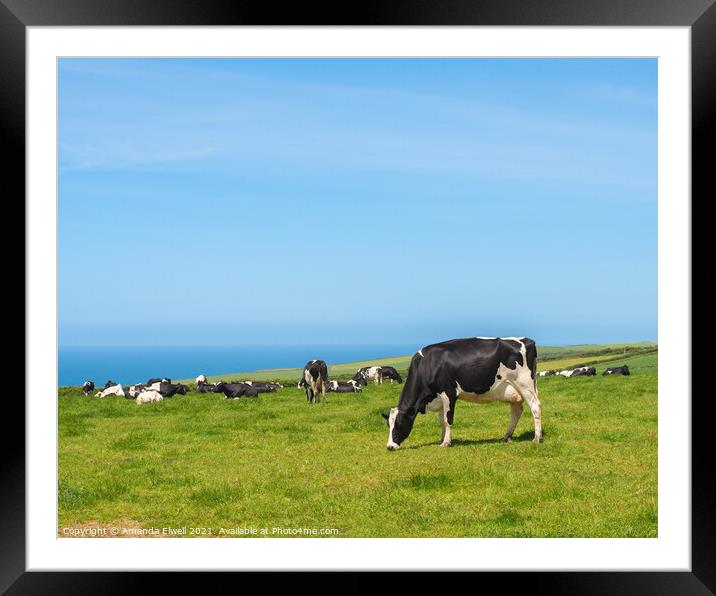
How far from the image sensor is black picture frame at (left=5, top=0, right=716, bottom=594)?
667 cm

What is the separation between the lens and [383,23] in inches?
266

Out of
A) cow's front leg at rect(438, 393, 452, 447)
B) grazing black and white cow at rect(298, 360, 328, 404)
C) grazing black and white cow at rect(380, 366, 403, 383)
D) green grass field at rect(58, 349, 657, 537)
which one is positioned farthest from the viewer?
grazing black and white cow at rect(380, 366, 403, 383)

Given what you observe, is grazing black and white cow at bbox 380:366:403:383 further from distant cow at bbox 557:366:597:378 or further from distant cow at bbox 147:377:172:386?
distant cow at bbox 147:377:172:386

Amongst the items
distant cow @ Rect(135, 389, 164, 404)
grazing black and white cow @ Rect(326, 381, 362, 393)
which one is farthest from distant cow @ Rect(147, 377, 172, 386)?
grazing black and white cow @ Rect(326, 381, 362, 393)

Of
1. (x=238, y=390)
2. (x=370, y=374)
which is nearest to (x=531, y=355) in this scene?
(x=238, y=390)

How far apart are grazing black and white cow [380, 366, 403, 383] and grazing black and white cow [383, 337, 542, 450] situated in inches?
511

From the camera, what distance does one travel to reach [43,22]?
6.93 meters

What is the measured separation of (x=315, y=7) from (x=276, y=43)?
62 centimetres

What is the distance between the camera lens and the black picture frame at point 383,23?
6.67 meters

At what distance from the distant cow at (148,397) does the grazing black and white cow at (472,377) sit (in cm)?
1057

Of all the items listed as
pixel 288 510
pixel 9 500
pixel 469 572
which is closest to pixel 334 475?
pixel 288 510

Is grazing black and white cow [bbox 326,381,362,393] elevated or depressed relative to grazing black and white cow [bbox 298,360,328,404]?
depressed

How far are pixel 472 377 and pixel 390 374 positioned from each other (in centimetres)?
1341

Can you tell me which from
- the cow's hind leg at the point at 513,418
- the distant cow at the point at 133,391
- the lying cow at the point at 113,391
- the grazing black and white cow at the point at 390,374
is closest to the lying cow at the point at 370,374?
the grazing black and white cow at the point at 390,374
